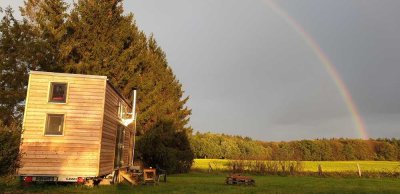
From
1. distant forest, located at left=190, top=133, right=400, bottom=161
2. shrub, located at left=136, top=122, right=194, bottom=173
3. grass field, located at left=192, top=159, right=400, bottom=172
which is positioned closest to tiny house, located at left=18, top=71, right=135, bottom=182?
shrub, located at left=136, top=122, right=194, bottom=173

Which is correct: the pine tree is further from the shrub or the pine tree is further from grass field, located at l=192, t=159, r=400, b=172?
grass field, located at l=192, t=159, r=400, b=172

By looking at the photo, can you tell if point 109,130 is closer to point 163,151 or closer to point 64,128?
point 64,128

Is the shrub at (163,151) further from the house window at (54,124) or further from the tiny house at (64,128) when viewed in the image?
the house window at (54,124)

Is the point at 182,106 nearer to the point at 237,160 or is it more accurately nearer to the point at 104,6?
the point at 237,160

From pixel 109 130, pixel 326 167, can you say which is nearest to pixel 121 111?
pixel 109 130

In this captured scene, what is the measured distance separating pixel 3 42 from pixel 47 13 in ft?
17.8

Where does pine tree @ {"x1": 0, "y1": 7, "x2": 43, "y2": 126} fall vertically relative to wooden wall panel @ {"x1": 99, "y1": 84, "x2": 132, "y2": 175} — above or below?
above

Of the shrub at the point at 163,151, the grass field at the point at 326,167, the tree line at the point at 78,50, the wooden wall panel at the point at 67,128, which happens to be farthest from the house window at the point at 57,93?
the grass field at the point at 326,167

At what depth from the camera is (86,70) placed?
101 ft

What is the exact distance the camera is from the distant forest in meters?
68.8

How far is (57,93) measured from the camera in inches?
691

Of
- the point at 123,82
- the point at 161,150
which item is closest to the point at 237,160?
the point at 161,150

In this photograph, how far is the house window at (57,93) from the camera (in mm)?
17453

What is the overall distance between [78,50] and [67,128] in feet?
52.6
